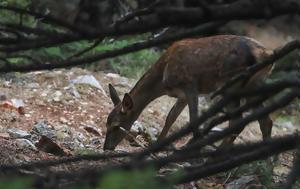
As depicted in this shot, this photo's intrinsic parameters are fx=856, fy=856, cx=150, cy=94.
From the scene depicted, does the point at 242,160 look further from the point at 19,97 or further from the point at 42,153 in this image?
the point at 19,97

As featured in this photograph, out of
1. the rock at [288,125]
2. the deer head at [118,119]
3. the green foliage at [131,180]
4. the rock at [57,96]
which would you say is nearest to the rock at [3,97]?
the rock at [57,96]

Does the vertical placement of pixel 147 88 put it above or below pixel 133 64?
above

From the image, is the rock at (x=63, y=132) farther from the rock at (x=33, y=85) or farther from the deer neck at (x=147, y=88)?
the rock at (x=33, y=85)

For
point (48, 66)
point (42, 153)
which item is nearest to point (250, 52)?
point (42, 153)

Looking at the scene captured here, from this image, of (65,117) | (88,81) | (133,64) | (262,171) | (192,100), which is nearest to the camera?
(262,171)

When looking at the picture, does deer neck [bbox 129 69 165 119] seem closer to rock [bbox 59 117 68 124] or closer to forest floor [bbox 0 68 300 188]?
forest floor [bbox 0 68 300 188]

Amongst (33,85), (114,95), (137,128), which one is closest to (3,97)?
(33,85)

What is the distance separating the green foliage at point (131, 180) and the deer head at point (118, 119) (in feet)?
23.4

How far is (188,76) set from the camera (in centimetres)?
1037

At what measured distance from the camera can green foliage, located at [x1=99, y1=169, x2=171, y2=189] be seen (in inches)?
102

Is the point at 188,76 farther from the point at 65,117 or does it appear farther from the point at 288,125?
the point at 288,125

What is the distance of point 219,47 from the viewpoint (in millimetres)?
10141

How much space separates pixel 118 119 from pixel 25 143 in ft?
6.34

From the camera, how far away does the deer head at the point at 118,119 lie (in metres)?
10.1
